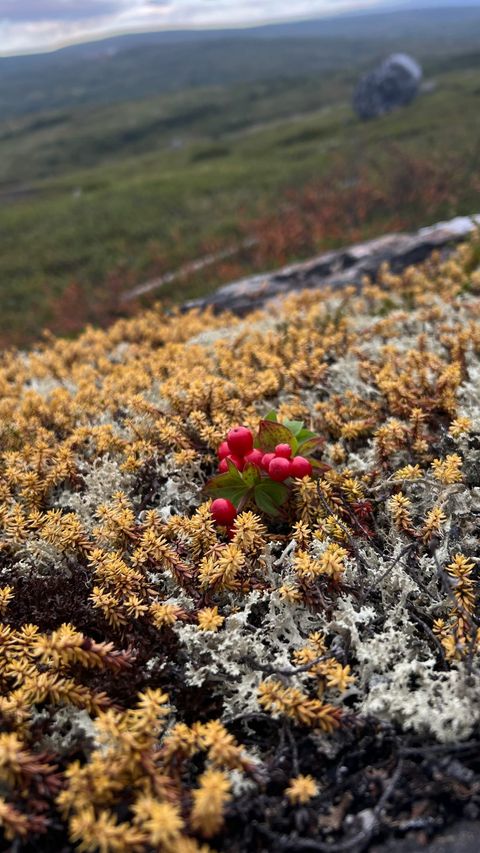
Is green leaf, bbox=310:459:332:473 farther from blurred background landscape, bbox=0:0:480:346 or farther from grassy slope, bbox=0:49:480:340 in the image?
grassy slope, bbox=0:49:480:340

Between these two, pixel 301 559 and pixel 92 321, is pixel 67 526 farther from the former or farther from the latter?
pixel 92 321

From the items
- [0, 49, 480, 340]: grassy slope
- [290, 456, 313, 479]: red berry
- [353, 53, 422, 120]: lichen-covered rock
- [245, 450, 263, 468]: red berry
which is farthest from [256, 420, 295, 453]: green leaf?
[353, 53, 422, 120]: lichen-covered rock

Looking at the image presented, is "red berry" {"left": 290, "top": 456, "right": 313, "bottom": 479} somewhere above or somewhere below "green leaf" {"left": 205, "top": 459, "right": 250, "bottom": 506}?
above

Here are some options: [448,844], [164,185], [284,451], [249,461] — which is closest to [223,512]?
[249,461]

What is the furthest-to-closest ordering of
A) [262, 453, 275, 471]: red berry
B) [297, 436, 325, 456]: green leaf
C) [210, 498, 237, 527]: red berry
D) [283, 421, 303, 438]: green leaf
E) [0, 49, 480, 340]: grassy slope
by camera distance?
[0, 49, 480, 340]: grassy slope → [283, 421, 303, 438]: green leaf → [297, 436, 325, 456]: green leaf → [262, 453, 275, 471]: red berry → [210, 498, 237, 527]: red berry

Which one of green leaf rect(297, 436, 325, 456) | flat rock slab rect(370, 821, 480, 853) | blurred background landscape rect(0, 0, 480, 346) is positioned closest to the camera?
flat rock slab rect(370, 821, 480, 853)

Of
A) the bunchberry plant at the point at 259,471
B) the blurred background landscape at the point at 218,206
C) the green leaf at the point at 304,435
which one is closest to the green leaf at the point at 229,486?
the bunchberry plant at the point at 259,471

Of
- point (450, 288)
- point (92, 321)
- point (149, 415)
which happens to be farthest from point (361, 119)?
point (149, 415)
